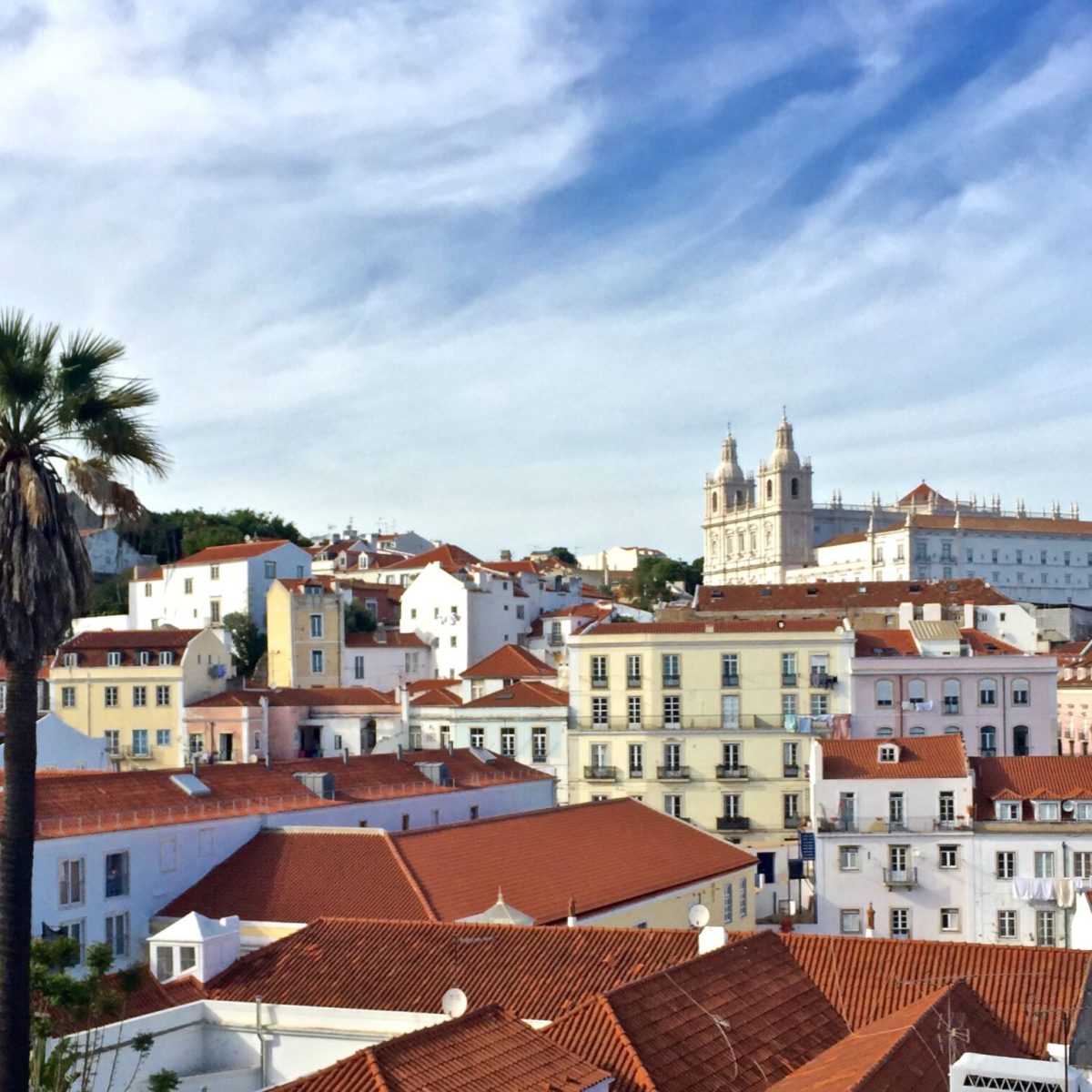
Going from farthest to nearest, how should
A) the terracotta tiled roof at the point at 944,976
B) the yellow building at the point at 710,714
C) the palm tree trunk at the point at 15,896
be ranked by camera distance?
the yellow building at the point at 710,714
the terracotta tiled roof at the point at 944,976
the palm tree trunk at the point at 15,896

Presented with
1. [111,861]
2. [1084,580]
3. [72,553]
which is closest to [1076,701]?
[111,861]

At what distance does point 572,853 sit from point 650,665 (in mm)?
22597

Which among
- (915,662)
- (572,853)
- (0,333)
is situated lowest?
(572,853)

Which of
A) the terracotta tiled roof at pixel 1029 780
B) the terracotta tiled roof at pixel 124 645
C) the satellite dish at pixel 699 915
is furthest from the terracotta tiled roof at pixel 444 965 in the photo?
the terracotta tiled roof at pixel 124 645

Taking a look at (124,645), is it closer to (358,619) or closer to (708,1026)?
(358,619)

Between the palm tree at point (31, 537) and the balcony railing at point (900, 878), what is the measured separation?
33.3m

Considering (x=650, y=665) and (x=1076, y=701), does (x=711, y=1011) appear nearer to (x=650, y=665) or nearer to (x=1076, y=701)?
(x=650, y=665)

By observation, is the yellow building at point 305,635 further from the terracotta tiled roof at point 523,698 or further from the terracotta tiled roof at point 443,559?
the terracotta tiled roof at point 523,698

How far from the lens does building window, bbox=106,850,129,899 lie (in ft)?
105

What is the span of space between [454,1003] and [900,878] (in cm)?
2595

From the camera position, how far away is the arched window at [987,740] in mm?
58531

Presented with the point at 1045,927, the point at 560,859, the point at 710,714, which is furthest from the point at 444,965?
the point at 710,714

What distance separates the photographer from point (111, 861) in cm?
3203

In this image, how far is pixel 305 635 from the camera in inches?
3280
